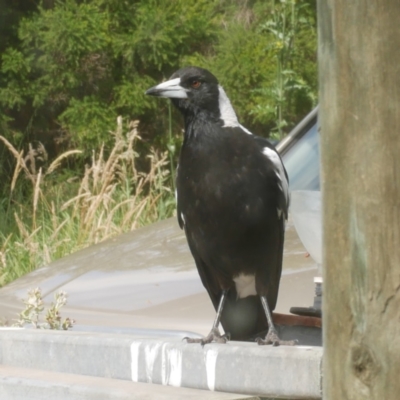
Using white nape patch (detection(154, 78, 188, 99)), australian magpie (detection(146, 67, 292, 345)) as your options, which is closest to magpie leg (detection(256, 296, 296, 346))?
australian magpie (detection(146, 67, 292, 345))

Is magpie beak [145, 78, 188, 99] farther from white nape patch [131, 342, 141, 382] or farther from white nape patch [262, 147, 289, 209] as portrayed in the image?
white nape patch [131, 342, 141, 382]

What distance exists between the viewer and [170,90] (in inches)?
134

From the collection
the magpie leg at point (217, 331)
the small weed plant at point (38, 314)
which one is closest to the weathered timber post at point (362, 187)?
the magpie leg at point (217, 331)

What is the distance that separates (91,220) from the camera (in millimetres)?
5586

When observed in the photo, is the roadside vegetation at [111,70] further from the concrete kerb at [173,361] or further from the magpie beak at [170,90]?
the concrete kerb at [173,361]

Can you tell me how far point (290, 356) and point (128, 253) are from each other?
174cm

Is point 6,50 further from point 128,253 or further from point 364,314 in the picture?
point 364,314

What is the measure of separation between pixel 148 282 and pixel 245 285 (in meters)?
0.43

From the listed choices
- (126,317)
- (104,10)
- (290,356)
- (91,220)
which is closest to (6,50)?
(104,10)

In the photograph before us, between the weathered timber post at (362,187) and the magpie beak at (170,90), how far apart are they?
70.6 inches

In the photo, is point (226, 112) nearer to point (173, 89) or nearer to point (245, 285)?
point (173, 89)

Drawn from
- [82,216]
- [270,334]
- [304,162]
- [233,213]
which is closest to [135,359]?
[270,334]

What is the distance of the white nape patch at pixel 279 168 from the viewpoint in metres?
3.26

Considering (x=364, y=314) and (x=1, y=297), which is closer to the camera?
(x=364, y=314)
